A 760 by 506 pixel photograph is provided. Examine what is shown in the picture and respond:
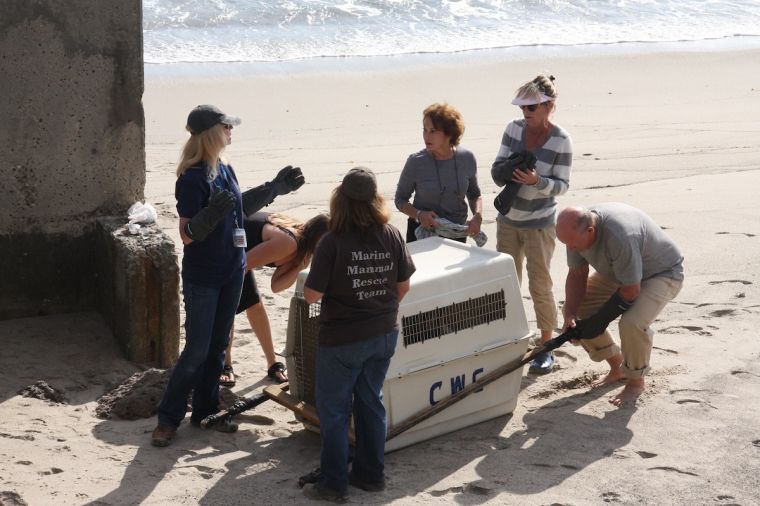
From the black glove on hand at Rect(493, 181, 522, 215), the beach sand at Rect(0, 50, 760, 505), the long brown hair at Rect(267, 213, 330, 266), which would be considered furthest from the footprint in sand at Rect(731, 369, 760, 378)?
the long brown hair at Rect(267, 213, 330, 266)

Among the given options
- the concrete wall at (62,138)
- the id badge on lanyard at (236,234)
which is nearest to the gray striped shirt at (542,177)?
the id badge on lanyard at (236,234)

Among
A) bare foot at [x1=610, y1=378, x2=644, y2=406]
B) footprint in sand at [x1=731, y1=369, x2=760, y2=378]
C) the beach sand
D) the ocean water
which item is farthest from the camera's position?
the ocean water

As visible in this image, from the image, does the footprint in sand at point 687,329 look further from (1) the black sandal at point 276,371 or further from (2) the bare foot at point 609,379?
(1) the black sandal at point 276,371

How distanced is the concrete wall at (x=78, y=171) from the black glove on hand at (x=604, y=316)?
2.34 m

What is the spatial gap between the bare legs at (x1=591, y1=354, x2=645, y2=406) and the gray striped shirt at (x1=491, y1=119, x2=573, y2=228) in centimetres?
91

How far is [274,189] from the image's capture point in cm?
585

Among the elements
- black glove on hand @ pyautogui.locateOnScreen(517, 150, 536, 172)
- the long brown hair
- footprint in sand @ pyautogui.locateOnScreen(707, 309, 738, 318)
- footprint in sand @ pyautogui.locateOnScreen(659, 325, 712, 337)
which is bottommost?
footprint in sand @ pyautogui.locateOnScreen(659, 325, 712, 337)

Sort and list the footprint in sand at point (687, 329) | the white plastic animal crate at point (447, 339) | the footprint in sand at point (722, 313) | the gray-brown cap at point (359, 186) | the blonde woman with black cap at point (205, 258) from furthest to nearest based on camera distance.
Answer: the footprint in sand at point (722, 313) → the footprint in sand at point (687, 329) → the white plastic animal crate at point (447, 339) → the blonde woman with black cap at point (205, 258) → the gray-brown cap at point (359, 186)

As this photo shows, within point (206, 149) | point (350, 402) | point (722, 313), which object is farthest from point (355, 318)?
point (722, 313)

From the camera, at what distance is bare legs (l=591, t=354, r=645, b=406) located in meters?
6.01

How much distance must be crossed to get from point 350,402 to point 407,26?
16446 mm

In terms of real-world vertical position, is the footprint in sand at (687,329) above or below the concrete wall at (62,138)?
below

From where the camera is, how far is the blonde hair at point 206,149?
5.21m

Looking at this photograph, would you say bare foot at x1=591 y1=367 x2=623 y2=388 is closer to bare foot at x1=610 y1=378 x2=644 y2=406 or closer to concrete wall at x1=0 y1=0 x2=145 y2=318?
bare foot at x1=610 y1=378 x2=644 y2=406
